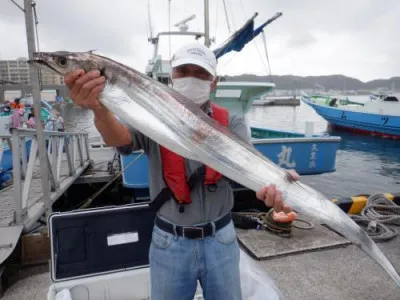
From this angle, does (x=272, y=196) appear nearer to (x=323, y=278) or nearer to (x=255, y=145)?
(x=323, y=278)

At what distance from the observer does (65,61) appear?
78.0 inches

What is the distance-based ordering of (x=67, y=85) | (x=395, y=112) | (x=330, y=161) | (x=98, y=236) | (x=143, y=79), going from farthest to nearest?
(x=395, y=112)
(x=330, y=161)
(x=98, y=236)
(x=143, y=79)
(x=67, y=85)

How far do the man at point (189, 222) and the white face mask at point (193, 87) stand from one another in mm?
108

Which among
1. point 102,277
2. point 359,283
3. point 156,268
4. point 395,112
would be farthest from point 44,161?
point 395,112

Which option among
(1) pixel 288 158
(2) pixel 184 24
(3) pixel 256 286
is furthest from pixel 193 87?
(2) pixel 184 24

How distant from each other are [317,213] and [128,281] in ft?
7.80

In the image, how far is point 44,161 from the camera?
4.57 meters

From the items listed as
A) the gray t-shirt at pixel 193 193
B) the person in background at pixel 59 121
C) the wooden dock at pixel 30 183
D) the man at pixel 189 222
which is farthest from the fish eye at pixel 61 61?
the person in background at pixel 59 121

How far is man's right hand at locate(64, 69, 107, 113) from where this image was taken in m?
1.97

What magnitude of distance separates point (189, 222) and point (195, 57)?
1.19 m

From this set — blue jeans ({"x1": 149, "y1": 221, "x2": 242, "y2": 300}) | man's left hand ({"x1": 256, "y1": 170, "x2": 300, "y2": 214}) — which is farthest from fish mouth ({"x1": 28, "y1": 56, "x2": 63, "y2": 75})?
man's left hand ({"x1": 256, "y1": 170, "x2": 300, "y2": 214})

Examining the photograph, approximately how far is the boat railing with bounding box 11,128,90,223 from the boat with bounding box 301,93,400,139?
1070 inches

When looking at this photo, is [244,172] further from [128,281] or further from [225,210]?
[128,281]

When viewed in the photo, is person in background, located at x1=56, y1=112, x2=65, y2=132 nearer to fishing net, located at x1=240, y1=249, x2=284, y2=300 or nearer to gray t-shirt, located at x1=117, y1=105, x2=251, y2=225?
fishing net, located at x1=240, y1=249, x2=284, y2=300
